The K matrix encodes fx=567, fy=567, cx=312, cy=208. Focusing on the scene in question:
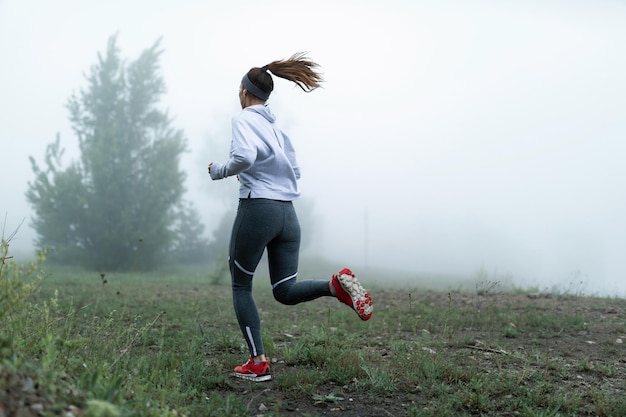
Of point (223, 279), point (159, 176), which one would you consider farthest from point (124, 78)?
point (223, 279)

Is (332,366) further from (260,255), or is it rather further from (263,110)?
(263,110)

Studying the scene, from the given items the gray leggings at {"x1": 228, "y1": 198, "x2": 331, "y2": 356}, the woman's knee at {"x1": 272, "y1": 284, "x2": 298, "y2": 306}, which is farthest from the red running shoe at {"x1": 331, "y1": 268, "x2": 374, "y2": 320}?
the woman's knee at {"x1": 272, "y1": 284, "x2": 298, "y2": 306}

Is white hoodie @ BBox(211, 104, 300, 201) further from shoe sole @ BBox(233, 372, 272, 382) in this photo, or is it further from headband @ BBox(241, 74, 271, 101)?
shoe sole @ BBox(233, 372, 272, 382)

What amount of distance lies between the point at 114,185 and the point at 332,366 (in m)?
24.6

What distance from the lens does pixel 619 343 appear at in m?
6.14

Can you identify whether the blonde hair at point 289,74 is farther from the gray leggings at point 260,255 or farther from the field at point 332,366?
the field at point 332,366

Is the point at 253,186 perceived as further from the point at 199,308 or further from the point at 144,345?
the point at 199,308

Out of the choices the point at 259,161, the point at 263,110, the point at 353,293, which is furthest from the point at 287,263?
the point at 263,110

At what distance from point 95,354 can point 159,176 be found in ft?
80.3

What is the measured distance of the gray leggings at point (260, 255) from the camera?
4379 millimetres

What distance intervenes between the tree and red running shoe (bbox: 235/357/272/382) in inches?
912

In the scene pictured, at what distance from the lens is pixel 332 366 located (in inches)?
182

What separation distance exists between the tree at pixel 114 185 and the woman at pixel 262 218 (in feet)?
76.1

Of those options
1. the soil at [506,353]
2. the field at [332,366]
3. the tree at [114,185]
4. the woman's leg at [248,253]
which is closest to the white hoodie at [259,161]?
the woman's leg at [248,253]
